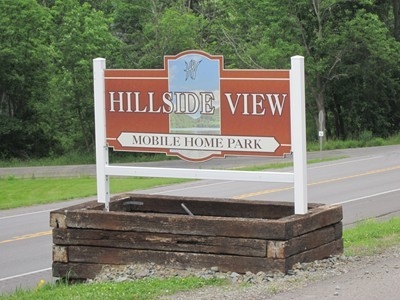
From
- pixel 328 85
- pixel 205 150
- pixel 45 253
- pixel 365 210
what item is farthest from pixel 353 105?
pixel 205 150

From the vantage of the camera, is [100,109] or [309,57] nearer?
[100,109]

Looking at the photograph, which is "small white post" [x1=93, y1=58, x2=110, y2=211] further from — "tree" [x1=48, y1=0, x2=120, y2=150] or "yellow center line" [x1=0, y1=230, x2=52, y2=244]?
"tree" [x1=48, y1=0, x2=120, y2=150]

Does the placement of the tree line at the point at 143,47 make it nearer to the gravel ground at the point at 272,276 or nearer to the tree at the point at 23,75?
the tree at the point at 23,75

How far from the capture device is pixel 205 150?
9.64 meters

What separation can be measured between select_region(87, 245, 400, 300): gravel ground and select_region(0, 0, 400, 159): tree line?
37679mm

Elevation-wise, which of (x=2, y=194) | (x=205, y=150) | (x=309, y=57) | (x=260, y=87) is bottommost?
(x=2, y=194)

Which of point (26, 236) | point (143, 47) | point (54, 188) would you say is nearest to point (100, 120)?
point (26, 236)

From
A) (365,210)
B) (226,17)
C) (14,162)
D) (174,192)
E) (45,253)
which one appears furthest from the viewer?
(226,17)

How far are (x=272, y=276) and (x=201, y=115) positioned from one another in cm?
216

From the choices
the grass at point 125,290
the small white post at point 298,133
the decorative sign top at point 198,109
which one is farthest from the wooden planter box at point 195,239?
the decorative sign top at point 198,109

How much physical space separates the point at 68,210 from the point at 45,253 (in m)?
4.63

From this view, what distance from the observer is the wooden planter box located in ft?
28.1

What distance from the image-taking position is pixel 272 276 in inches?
334

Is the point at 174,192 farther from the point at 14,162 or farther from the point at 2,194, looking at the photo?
the point at 14,162
